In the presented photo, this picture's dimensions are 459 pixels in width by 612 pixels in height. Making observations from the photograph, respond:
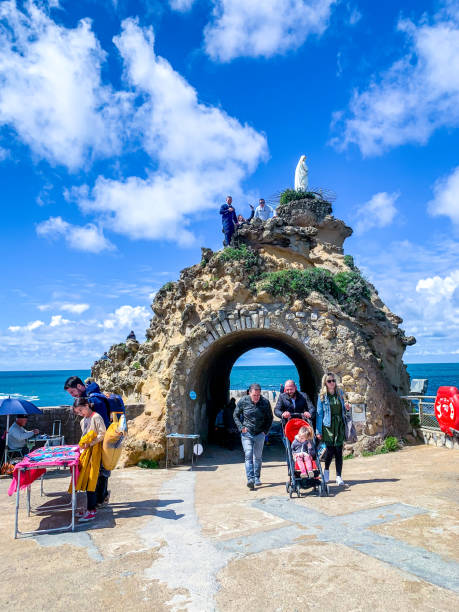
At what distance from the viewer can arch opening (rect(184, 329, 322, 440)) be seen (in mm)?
12727

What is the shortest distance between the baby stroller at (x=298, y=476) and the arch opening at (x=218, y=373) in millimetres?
4811

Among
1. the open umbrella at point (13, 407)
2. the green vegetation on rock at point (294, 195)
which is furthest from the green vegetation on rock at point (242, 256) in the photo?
the green vegetation on rock at point (294, 195)

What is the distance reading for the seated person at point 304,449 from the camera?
23.9ft

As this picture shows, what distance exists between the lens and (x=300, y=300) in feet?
40.6

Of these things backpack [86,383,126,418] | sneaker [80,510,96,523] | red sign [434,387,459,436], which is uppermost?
backpack [86,383,126,418]

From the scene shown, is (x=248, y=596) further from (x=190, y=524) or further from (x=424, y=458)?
(x=424, y=458)

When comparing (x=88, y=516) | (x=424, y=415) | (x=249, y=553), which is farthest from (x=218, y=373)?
(x=249, y=553)

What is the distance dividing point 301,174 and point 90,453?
23392 millimetres

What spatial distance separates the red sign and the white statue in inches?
832

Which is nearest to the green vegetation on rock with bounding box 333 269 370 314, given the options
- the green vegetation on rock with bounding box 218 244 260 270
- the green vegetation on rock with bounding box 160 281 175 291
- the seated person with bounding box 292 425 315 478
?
the green vegetation on rock with bounding box 218 244 260 270

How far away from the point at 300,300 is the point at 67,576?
9.47 metres

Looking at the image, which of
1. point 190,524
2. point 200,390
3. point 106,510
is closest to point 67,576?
point 190,524

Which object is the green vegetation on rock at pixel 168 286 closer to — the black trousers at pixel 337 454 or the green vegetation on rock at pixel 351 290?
the green vegetation on rock at pixel 351 290

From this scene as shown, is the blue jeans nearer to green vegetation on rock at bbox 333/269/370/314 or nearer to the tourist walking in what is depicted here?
the tourist walking
